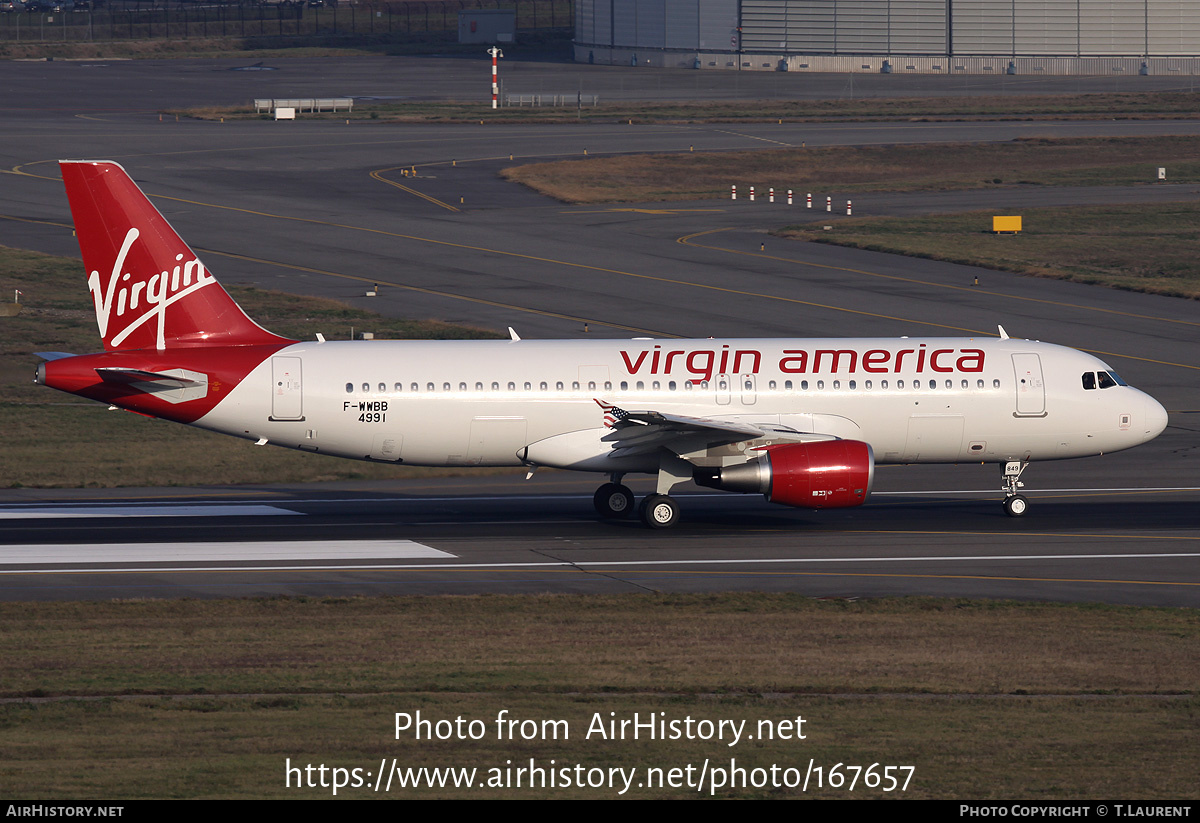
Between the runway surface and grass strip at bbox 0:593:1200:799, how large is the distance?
2.80m

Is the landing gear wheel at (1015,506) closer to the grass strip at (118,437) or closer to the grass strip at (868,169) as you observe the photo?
the grass strip at (118,437)

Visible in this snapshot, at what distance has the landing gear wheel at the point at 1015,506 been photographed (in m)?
39.9

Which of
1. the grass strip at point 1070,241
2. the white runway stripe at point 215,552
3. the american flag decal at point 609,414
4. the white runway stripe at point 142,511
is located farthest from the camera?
the grass strip at point 1070,241

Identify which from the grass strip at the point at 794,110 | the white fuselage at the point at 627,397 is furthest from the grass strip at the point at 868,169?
the white fuselage at the point at 627,397

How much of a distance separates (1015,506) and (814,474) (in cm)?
706

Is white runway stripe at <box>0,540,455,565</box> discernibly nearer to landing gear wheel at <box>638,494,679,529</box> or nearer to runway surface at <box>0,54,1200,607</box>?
runway surface at <box>0,54,1200,607</box>

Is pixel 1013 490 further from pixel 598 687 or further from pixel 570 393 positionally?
pixel 598 687

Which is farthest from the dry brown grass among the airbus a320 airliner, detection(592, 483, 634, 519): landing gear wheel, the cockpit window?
the cockpit window

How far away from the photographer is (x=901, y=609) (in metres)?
29.6

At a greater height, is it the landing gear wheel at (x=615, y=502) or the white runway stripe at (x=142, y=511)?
the landing gear wheel at (x=615, y=502)

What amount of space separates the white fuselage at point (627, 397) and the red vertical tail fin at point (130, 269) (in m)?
2.49

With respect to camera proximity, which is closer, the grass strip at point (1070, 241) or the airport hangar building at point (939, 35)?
the grass strip at point (1070, 241)

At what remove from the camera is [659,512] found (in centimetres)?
3856
